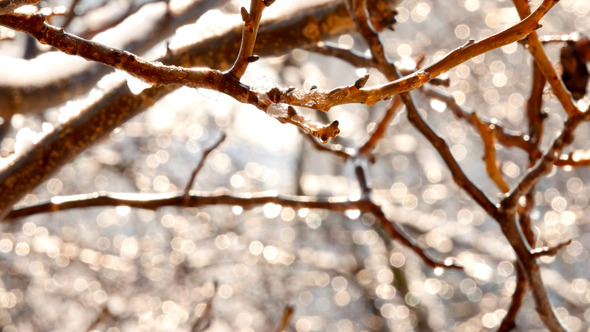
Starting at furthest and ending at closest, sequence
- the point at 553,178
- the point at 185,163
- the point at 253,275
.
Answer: the point at 553,178, the point at 185,163, the point at 253,275

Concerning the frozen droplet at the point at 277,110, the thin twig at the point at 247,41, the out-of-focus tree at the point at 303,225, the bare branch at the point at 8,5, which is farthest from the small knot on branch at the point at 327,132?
the out-of-focus tree at the point at 303,225

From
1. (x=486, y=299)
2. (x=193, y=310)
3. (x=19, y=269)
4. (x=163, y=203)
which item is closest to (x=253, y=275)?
(x=193, y=310)

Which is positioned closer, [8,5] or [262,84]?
[8,5]

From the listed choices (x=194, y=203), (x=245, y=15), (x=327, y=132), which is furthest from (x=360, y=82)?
(x=194, y=203)

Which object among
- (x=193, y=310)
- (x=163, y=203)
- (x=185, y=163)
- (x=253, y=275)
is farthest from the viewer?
(x=185, y=163)

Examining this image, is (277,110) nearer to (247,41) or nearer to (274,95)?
(274,95)

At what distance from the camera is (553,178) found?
7480 mm

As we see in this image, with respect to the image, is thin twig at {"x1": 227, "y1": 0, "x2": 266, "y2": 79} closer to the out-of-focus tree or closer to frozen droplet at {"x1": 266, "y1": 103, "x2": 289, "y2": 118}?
frozen droplet at {"x1": 266, "y1": 103, "x2": 289, "y2": 118}

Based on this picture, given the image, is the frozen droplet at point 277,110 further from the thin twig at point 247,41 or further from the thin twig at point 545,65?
the thin twig at point 545,65

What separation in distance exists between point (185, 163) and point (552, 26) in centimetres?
468

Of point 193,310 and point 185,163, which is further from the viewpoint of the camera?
point 185,163

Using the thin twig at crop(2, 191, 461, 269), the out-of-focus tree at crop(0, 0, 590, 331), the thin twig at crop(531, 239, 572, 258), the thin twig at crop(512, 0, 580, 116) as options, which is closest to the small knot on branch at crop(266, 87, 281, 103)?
the thin twig at crop(512, 0, 580, 116)

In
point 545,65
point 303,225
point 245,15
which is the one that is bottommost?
point 303,225

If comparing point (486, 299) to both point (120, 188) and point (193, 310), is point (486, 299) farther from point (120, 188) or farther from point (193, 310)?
point (120, 188)
